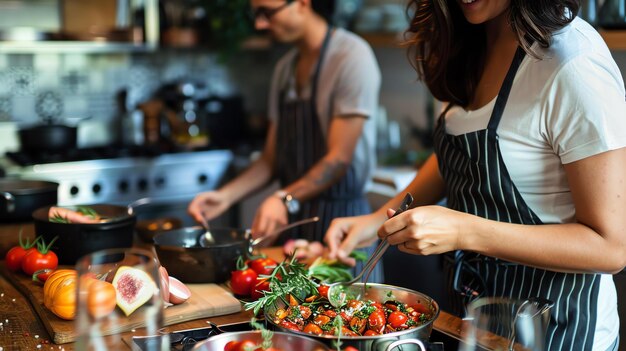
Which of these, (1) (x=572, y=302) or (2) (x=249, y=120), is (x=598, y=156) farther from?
(2) (x=249, y=120)

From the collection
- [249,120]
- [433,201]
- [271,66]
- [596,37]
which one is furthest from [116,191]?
[596,37]

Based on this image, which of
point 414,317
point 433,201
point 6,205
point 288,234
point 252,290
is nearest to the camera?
point 414,317

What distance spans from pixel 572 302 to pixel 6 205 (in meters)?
1.66

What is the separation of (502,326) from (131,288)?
0.56 meters

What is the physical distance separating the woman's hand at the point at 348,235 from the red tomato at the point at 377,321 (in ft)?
1.61

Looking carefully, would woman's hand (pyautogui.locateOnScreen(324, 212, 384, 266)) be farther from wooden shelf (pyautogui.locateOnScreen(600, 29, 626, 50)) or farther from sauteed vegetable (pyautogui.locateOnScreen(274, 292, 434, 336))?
wooden shelf (pyautogui.locateOnScreen(600, 29, 626, 50))

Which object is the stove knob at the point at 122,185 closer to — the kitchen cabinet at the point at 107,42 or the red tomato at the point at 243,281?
the kitchen cabinet at the point at 107,42

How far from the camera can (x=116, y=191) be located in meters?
4.05

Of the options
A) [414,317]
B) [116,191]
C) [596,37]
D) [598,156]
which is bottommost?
[116,191]

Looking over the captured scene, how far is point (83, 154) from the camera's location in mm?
4074

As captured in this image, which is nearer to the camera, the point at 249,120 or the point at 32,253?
the point at 32,253

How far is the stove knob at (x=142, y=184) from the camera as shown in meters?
4.11

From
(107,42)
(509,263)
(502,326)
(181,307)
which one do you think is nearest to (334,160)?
(509,263)

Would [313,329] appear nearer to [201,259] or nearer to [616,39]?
[201,259]
